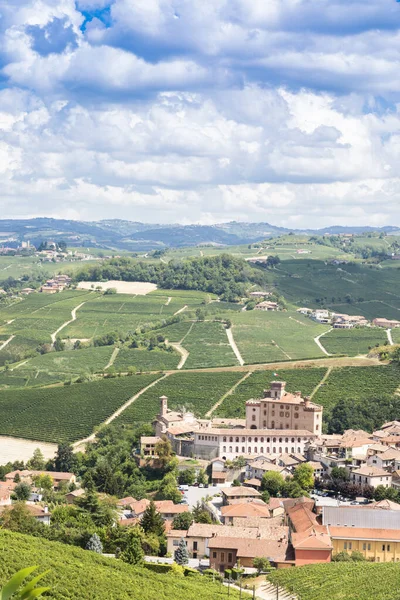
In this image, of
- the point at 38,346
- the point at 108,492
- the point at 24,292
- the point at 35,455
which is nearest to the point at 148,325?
the point at 38,346

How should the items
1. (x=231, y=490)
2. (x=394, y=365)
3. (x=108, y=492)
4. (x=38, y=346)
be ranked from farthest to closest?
(x=38, y=346)
(x=394, y=365)
(x=108, y=492)
(x=231, y=490)

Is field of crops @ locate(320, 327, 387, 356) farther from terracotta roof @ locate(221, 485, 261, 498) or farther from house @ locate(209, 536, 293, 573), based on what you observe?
house @ locate(209, 536, 293, 573)

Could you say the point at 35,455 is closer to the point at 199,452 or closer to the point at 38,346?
the point at 199,452

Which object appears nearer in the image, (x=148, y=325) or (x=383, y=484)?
(x=383, y=484)

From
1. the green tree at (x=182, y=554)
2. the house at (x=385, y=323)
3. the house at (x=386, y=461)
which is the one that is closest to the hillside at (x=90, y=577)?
the green tree at (x=182, y=554)

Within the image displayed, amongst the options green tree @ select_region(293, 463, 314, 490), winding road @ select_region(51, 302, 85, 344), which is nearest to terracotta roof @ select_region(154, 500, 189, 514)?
green tree @ select_region(293, 463, 314, 490)

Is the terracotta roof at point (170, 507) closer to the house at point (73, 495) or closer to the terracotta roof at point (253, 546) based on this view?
the house at point (73, 495)

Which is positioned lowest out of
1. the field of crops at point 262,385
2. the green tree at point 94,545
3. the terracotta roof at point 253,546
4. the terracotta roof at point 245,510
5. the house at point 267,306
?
the terracotta roof at point 253,546
